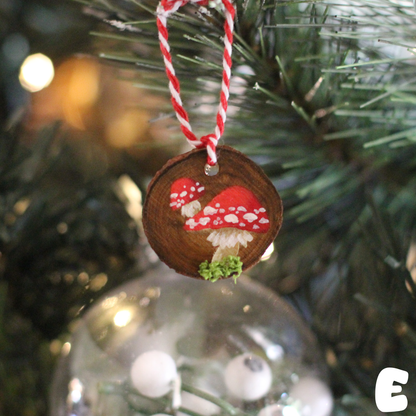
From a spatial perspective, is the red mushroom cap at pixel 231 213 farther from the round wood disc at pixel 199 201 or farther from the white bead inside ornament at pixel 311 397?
the white bead inside ornament at pixel 311 397

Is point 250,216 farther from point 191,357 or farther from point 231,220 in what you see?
point 191,357

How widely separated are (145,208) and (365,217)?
273mm

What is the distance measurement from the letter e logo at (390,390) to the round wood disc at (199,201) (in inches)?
7.3

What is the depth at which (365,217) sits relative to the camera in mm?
463

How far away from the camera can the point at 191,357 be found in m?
0.35

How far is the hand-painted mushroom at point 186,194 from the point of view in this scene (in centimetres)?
32

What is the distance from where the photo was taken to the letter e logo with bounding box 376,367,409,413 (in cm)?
36

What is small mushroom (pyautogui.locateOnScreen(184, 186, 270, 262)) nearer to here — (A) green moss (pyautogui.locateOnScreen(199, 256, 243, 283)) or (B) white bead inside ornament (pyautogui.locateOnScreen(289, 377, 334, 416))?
(A) green moss (pyautogui.locateOnScreen(199, 256, 243, 283))

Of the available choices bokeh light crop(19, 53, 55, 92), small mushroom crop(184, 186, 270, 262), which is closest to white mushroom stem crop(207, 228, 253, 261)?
small mushroom crop(184, 186, 270, 262)

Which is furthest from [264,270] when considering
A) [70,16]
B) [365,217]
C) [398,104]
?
[70,16]

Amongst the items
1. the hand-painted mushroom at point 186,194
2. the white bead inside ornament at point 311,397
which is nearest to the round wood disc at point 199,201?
the hand-painted mushroom at point 186,194

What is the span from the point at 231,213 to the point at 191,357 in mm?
134

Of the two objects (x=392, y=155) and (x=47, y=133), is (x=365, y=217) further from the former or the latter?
(x=47, y=133)

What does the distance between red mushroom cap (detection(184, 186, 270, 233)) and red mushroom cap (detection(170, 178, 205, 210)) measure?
14mm
